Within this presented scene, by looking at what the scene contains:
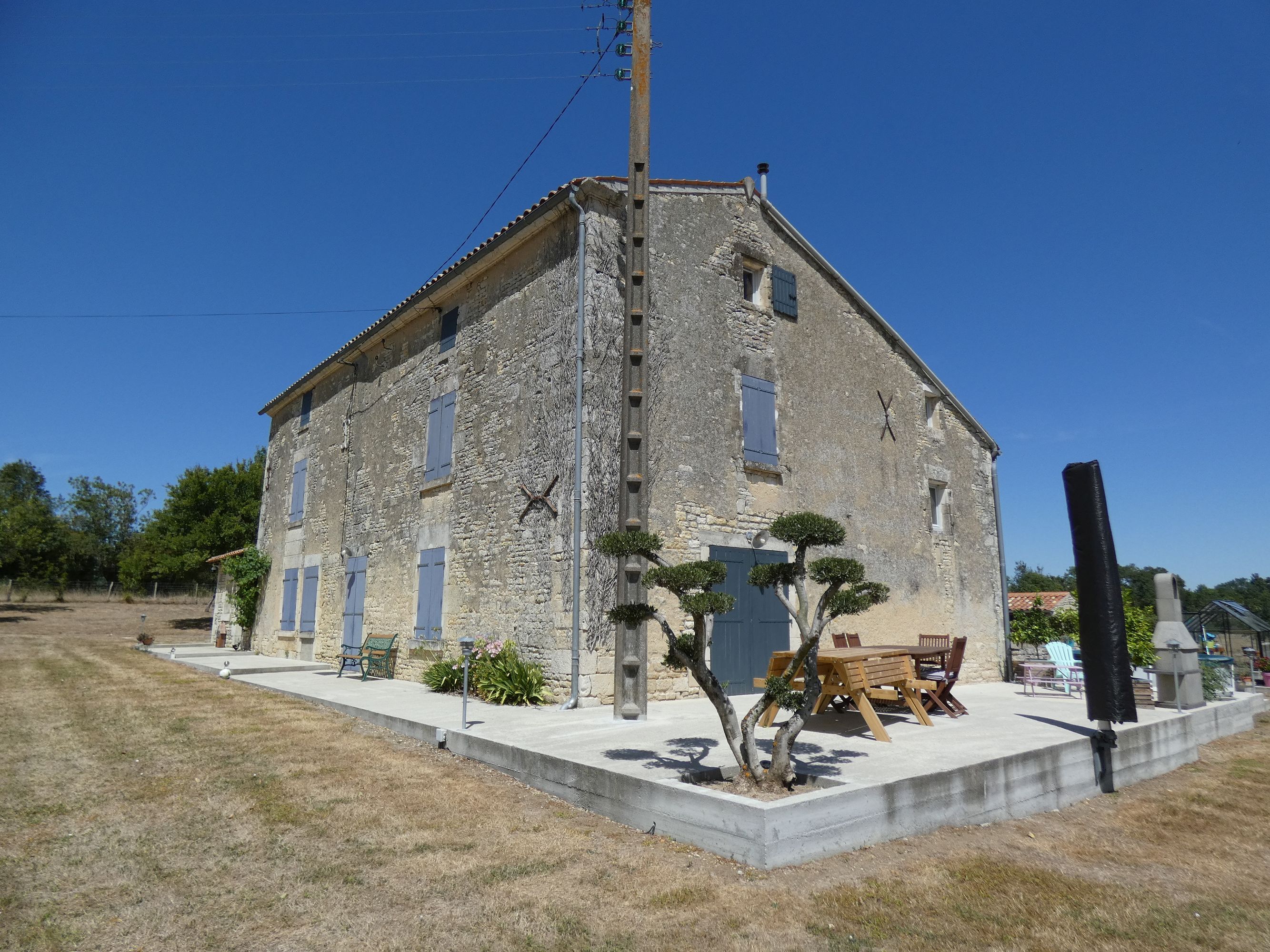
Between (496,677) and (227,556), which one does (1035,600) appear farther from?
(227,556)

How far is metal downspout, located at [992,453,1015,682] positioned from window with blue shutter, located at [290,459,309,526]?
1407 centimetres

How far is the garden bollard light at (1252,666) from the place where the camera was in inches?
432

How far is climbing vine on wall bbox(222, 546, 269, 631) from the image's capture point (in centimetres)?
1730

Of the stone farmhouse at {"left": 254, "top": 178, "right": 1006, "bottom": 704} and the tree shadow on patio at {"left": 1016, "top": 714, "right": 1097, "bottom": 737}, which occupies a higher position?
the stone farmhouse at {"left": 254, "top": 178, "right": 1006, "bottom": 704}

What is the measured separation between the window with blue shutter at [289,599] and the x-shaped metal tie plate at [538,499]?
8.46 meters

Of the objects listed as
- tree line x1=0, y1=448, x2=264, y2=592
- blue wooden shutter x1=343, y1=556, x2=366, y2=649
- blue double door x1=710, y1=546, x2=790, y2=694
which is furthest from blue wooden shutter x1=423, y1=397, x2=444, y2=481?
tree line x1=0, y1=448, x2=264, y2=592

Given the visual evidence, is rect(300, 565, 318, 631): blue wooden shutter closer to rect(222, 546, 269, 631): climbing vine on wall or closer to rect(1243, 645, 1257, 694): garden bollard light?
rect(222, 546, 269, 631): climbing vine on wall

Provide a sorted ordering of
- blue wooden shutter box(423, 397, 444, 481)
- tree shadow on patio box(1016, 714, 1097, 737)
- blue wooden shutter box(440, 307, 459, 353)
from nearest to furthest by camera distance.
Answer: tree shadow on patio box(1016, 714, 1097, 737), blue wooden shutter box(423, 397, 444, 481), blue wooden shutter box(440, 307, 459, 353)

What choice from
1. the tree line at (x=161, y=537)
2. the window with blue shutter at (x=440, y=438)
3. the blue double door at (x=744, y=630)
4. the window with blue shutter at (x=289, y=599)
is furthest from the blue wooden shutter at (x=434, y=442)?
the tree line at (x=161, y=537)

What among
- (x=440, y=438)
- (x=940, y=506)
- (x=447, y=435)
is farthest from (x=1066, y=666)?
(x=440, y=438)

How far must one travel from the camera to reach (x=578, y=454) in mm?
8586

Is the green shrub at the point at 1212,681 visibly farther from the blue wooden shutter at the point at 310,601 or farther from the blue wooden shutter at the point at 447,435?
the blue wooden shutter at the point at 310,601

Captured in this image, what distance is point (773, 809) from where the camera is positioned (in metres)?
3.54

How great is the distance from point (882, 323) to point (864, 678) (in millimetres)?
8522
